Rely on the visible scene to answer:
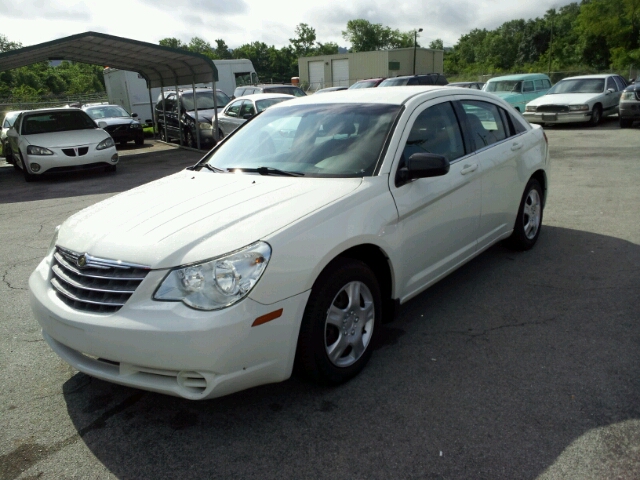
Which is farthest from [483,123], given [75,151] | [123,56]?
[123,56]

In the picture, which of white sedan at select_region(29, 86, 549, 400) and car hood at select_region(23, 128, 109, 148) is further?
car hood at select_region(23, 128, 109, 148)

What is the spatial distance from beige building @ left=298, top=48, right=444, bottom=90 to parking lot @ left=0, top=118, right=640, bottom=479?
49.8 m

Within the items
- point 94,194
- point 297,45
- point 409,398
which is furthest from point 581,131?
point 297,45

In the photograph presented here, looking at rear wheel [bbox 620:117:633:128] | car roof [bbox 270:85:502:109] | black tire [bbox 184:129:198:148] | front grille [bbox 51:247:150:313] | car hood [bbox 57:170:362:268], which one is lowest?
black tire [bbox 184:129:198:148]

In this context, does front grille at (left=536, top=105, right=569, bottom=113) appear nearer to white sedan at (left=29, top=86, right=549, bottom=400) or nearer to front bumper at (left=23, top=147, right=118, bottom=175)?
front bumper at (left=23, top=147, right=118, bottom=175)

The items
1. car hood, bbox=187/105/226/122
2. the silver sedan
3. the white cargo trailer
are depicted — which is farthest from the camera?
the white cargo trailer

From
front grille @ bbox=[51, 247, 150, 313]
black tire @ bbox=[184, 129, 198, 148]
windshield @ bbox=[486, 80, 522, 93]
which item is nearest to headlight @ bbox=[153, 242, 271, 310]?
front grille @ bbox=[51, 247, 150, 313]

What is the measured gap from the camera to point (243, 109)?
15508mm

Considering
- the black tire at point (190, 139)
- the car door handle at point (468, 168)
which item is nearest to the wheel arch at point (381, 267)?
the car door handle at point (468, 168)

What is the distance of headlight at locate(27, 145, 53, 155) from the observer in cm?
1200

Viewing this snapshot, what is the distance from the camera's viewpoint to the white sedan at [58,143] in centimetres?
1207

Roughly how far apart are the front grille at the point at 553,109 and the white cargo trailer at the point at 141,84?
49.8ft

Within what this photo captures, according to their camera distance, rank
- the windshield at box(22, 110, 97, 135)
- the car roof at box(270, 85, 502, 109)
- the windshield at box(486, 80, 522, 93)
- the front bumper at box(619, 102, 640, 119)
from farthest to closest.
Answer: the windshield at box(486, 80, 522, 93) < the front bumper at box(619, 102, 640, 119) < the windshield at box(22, 110, 97, 135) < the car roof at box(270, 85, 502, 109)

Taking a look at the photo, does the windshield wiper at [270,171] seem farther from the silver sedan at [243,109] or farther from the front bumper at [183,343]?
the silver sedan at [243,109]
